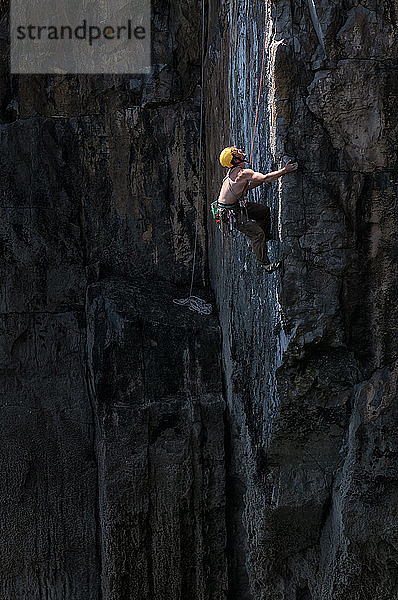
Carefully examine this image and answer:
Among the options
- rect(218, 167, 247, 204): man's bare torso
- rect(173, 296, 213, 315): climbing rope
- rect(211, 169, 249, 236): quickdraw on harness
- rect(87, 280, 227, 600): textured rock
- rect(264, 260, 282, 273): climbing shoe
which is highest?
rect(218, 167, 247, 204): man's bare torso

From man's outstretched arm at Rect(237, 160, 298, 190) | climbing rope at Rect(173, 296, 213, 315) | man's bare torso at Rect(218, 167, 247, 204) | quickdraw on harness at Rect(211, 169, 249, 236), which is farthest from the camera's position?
climbing rope at Rect(173, 296, 213, 315)

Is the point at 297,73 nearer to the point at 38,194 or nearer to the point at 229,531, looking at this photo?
the point at 38,194

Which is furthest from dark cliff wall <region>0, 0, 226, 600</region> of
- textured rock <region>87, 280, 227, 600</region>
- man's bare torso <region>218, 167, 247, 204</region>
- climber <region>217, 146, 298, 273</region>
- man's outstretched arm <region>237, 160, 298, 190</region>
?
man's outstretched arm <region>237, 160, 298, 190</region>

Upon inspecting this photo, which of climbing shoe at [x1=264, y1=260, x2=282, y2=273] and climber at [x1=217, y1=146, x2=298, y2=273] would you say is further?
Result: climbing shoe at [x1=264, y1=260, x2=282, y2=273]

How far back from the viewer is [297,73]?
4.24 metres

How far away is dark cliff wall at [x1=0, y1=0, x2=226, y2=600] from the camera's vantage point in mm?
6352

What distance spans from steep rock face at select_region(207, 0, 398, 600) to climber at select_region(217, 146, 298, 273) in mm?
98

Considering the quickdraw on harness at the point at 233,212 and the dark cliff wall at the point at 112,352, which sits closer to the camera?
the quickdraw on harness at the point at 233,212
